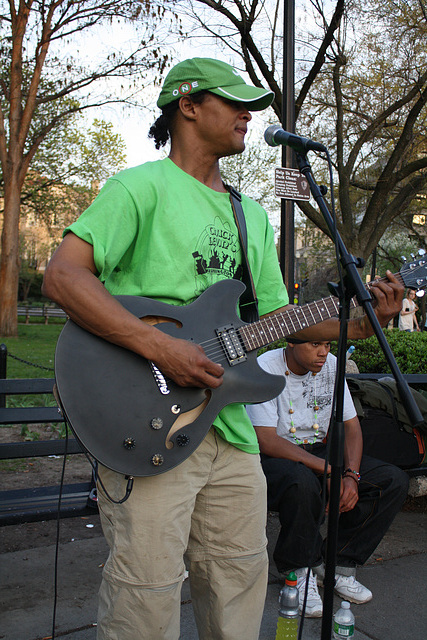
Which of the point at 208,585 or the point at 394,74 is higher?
the point at 394,74

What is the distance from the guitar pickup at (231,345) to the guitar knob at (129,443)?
1.40 ft

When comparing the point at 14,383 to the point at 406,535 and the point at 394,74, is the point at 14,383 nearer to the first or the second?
the point at 406,535

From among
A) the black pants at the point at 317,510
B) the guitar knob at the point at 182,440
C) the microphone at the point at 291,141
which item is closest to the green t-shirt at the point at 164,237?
the guitar knob at the point at 182,440

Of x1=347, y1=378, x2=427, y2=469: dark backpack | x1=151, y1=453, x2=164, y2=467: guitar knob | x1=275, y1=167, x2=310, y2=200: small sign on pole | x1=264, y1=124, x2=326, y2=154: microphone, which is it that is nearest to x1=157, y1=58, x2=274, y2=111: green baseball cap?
x1=264, y1=124, x2=326, y2=154: microphone

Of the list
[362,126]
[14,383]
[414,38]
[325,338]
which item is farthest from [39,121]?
[325,338]

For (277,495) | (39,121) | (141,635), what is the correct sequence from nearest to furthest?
(141,635) → (277,495) → (39,121)

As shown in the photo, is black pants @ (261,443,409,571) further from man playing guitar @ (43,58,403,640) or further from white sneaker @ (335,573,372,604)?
man playing guitar @ (43,58,403,640)

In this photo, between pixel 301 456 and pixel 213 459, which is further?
pixel 301 456

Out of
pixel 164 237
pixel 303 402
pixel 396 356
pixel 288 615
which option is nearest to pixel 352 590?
pixel 288 615

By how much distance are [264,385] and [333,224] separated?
2.02 ft

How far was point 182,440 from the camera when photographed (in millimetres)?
1913

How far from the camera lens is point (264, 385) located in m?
2.08

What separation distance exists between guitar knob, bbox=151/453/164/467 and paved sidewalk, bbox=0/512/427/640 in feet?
4.90

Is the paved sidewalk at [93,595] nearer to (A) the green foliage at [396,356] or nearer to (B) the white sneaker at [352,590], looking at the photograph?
(B) the white sneaker at [352,590]
